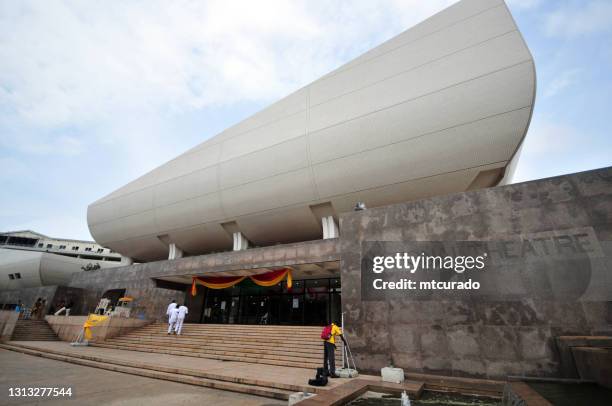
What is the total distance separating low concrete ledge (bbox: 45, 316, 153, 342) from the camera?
15750 millimetres

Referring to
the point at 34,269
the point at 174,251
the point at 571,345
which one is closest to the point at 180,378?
the point at 571,345

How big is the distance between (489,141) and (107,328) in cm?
2106

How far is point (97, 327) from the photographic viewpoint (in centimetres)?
1577

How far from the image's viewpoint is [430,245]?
933 centimetres

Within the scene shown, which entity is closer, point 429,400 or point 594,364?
point 429,400

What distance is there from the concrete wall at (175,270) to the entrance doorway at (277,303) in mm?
1700

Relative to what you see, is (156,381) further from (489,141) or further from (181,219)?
(181,219)

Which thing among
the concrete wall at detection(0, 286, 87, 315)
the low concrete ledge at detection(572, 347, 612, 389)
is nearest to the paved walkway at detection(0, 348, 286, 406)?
the low concrete ledge at detection(572, 347, 612, 389)

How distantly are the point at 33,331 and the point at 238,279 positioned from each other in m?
12.2

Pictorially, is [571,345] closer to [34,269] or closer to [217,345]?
[217,345]

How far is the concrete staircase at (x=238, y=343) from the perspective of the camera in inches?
426

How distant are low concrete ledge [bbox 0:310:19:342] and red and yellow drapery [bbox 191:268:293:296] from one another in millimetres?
9036

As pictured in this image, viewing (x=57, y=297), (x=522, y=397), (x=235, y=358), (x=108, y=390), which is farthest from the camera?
(x=57, y=297)

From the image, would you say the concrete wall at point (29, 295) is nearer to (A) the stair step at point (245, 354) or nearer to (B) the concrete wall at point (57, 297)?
(B) the concrete wall at point (57, 297)
